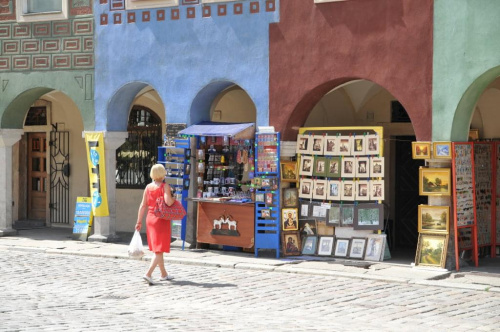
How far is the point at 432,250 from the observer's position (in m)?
15.0

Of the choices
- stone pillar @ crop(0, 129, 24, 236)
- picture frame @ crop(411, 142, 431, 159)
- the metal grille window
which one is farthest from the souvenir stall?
stone pillar @ crop(0, 129, 24, 236)

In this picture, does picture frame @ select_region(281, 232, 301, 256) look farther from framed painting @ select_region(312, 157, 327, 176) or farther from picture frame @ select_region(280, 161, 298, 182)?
framed painting @ select_region(312, 157, 327, 176)

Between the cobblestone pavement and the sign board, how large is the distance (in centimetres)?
340

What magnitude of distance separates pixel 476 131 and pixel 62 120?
30.8ft

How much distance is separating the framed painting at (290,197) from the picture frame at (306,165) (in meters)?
0.34

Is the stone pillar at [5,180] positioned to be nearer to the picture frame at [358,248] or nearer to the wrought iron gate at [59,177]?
the wrought iron gate at [59,177]

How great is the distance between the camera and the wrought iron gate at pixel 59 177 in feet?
72.4

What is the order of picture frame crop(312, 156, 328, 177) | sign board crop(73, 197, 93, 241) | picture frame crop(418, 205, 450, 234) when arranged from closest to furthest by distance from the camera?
picture frame crop(418, 205, 450, 234) → picture frame crop(312, 156, 328, 177) → sign board crop(73, 197, 93, 241)

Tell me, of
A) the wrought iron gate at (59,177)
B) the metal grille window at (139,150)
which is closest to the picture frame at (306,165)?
the metal grille window at (139,150)

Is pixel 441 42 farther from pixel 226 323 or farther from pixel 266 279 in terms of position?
pixel 226 323

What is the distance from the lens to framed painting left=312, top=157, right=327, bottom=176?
16.5 metres

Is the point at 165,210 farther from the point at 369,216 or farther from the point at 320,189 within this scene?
the point at 369,216

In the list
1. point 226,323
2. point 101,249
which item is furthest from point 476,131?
point 226,323

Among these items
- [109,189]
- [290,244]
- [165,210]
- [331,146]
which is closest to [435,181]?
[331,146]
